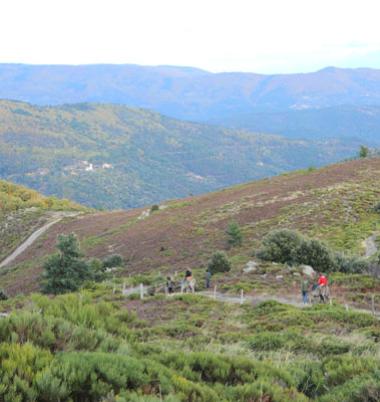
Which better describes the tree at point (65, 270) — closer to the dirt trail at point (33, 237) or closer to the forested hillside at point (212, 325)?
the forested hillside at point (212, 325)

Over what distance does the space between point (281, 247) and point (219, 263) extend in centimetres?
331

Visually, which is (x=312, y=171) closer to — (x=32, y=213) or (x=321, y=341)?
(x=32, y=213)

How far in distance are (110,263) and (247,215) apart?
45.4ft

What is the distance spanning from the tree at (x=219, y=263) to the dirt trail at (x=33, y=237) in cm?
2999

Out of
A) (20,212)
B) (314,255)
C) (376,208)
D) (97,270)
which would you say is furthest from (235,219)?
(20,212)

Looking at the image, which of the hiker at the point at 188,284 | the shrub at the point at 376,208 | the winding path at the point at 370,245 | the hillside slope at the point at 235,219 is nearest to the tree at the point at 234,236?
the hillside slope at the point at 235,219

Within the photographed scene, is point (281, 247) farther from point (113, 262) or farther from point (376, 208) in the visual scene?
point (376, 208)

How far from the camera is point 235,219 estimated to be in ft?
137

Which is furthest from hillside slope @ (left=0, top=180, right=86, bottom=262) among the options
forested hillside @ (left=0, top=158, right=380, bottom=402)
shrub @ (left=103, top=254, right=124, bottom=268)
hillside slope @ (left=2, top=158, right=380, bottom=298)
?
shrub @ (left=103, top=254, right=124, bottom=268)

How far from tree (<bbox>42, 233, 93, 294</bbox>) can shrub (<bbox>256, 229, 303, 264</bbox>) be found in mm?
9142

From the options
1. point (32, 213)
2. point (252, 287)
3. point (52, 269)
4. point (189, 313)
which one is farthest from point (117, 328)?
point (32, 213)

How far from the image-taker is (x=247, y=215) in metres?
42.3

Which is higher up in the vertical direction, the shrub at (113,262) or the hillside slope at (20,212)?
the shrub at (113,262)

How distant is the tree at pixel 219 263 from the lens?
76.2ft
